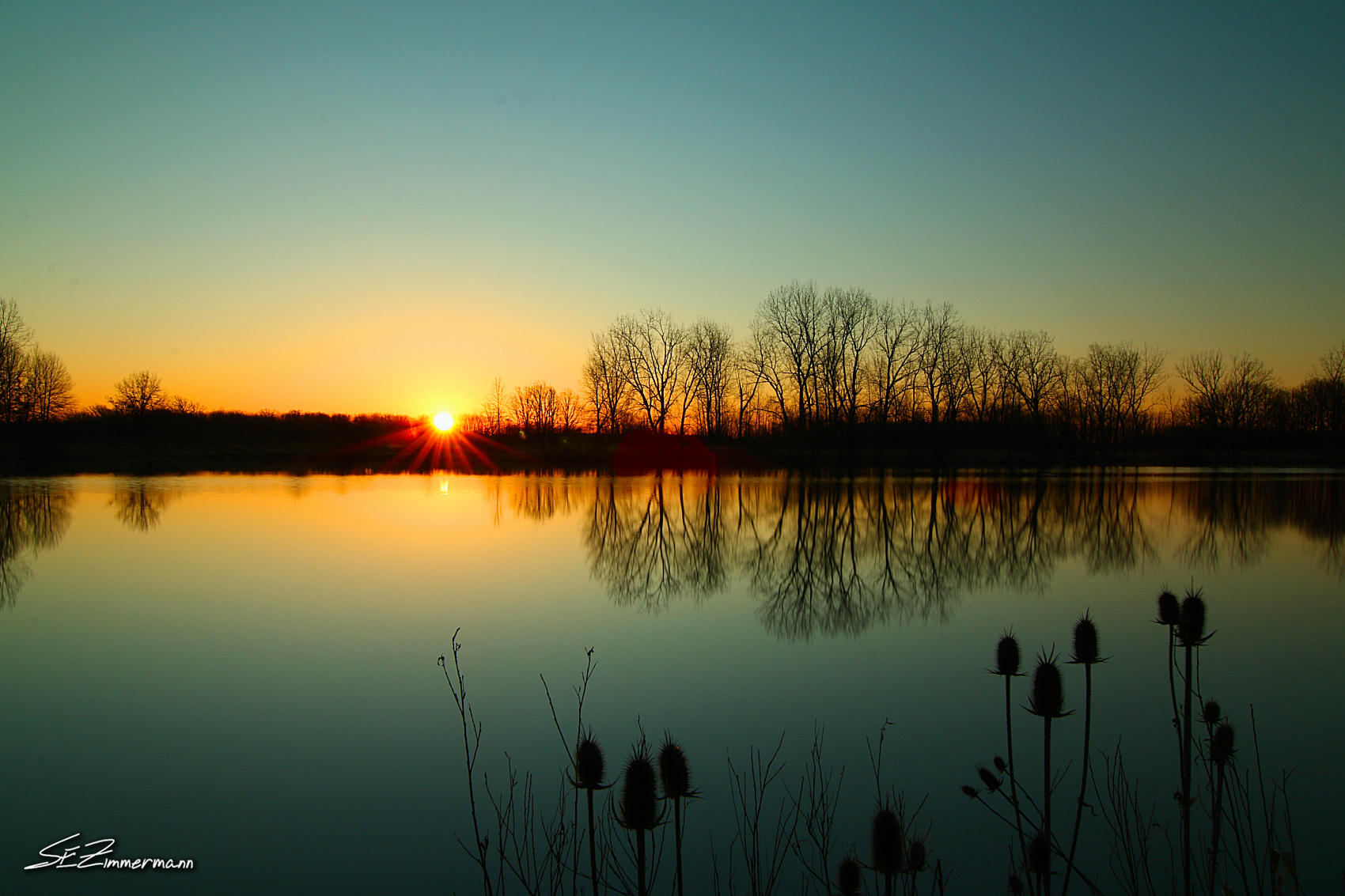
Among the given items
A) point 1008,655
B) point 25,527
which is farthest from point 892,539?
point 25,527

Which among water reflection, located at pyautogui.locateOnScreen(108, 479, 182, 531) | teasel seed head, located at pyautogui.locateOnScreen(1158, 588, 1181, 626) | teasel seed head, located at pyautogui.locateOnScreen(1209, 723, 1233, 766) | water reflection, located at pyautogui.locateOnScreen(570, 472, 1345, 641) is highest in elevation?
teasel seed head, located at pyautogui.locateOnScreen(1158, 588, 1181, 626)

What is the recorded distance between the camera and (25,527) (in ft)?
48.1

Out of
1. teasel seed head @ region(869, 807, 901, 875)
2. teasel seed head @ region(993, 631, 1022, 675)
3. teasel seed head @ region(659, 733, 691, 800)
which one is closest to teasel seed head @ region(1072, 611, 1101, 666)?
teasel seed head @ region(993, 631, 1022, 675)

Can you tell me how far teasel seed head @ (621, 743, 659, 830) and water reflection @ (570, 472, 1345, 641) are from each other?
207 inches

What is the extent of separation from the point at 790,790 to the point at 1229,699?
3.53 meters

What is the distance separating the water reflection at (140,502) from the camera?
1596cm

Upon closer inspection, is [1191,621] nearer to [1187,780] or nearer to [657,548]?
[1187,780]

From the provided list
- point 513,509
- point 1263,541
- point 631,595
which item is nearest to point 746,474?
point 513,509

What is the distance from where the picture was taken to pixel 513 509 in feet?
63.8

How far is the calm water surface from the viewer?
3.78 m

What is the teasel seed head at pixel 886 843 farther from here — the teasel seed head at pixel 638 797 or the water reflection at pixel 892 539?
the water reflection at pixel 892 539

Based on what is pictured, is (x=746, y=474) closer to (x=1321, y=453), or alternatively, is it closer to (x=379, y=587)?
(x=379, y=587)

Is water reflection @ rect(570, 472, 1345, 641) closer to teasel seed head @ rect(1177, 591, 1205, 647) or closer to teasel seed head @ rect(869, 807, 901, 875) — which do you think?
teasel seed head @ rect(1177, 591, 1205, 647)

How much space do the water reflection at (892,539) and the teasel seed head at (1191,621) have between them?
15.2ft
